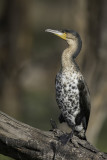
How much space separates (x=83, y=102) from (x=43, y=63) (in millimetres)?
6248

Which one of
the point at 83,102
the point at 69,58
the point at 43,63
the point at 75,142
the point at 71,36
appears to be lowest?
the point at 43,63

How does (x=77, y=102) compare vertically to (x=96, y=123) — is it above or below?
above

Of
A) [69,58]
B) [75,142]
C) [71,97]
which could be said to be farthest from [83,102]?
[75,142]

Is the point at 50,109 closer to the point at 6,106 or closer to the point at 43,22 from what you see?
the point at 6,106

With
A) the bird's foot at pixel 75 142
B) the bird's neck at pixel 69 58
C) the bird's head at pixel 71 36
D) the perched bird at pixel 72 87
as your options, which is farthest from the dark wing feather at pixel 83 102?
the bird's foot at pixel 75 142

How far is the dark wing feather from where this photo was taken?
617 cm

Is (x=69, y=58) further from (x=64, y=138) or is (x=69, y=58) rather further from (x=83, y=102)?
(x=64, y=138)

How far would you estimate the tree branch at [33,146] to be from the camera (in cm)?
531

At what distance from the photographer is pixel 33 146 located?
5.35m

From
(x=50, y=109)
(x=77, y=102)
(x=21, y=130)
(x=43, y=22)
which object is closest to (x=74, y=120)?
(x=77, y=102)

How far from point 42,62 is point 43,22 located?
1469 centimetres

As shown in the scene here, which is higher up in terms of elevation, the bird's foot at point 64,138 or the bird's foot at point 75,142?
the bird's foot at point 64,138

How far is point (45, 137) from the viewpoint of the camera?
5.46 meters

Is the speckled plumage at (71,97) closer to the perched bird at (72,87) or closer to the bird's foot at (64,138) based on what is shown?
the perched bird at (72,87)
